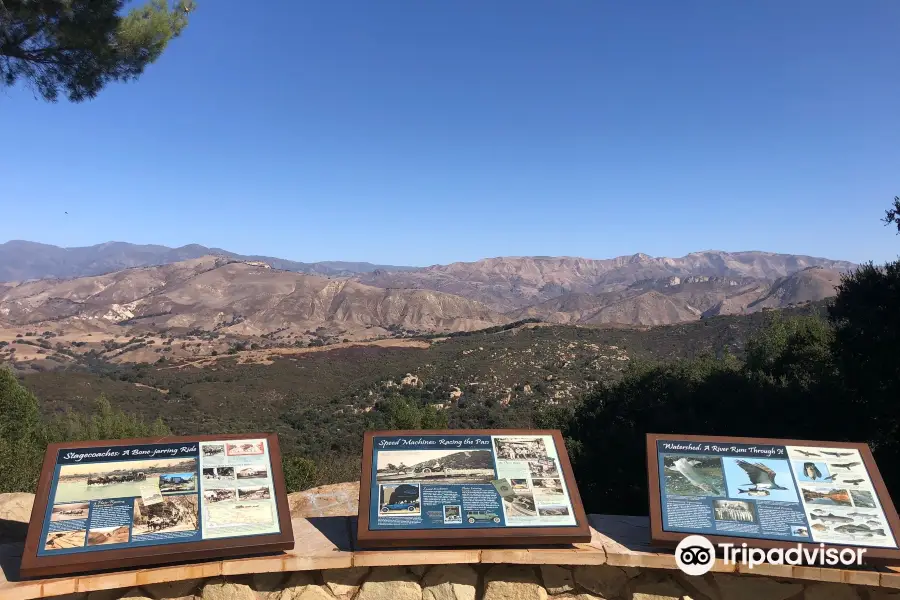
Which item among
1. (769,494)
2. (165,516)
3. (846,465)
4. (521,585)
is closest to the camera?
(165,516)

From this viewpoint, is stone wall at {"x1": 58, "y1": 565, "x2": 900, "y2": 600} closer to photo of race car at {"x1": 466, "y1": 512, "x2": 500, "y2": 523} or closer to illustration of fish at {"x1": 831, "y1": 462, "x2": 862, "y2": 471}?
photo of race car at {"x1": 466, "y1": 512, "x2": 500, "y2": 523}

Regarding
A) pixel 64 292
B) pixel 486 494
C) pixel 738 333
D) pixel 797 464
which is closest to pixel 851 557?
pixel 797 464

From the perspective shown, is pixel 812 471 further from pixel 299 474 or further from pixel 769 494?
pixel 299 474

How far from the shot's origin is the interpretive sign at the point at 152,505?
397cm

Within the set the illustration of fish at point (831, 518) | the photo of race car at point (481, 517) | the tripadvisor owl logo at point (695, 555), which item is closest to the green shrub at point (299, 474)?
the photo of race car at point (481, 517)

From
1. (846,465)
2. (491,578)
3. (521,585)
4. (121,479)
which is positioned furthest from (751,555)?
(121,479)

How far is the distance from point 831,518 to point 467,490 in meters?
2.84

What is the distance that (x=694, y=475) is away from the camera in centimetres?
474

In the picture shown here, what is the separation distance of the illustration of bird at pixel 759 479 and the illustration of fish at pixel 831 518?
0.29m

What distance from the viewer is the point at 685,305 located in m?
187

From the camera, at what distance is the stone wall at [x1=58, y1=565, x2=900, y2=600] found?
14.4 ft

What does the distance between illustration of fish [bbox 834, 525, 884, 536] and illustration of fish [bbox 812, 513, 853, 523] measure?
1.9 inches

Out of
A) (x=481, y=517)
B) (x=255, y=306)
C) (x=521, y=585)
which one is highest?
(x=255, y=306)

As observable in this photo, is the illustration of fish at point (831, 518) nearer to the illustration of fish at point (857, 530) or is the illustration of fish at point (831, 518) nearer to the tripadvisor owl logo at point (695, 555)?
the illustration of fish at point (857, 530)
